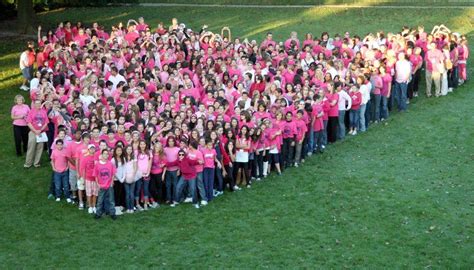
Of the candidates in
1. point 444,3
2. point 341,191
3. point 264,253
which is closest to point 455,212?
point 341,191

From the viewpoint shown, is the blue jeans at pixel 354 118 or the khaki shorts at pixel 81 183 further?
the blue jeans at pixel 354 118

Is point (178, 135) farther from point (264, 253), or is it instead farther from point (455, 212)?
point (455, 212)

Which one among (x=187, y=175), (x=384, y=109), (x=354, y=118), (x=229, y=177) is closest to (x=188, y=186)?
(x=187, y=175)

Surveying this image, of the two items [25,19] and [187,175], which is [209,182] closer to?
[187,175]

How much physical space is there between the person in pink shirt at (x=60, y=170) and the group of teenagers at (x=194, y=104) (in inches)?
1.1

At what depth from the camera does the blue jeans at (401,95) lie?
68.6 feet

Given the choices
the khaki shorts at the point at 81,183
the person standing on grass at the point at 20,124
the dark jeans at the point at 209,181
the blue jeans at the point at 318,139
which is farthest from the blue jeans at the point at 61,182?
the blue jeans at the point at 318,139

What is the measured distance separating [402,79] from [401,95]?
1.73 feet

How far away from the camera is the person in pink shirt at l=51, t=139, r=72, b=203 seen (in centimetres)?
1467

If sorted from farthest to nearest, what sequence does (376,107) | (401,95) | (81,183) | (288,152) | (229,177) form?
1. (401,95)
2. (376,107)
3. (288,152)
4. (229,177)
5. (81,183)

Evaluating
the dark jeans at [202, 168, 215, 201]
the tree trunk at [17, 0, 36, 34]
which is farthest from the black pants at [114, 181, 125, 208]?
the tree trunk at [17, 0, 36, 34]

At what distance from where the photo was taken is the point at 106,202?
1418 cm

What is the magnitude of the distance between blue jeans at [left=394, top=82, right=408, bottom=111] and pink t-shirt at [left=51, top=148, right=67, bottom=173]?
34.1ft

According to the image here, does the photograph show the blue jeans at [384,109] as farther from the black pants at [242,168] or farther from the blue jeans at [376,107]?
the black pants at [242,168]
